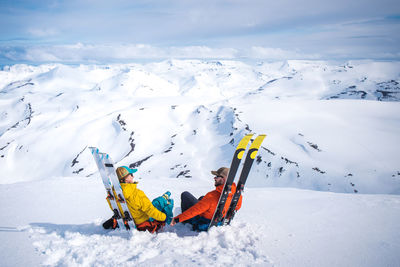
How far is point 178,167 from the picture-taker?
55.8 metres

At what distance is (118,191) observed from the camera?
201 inches

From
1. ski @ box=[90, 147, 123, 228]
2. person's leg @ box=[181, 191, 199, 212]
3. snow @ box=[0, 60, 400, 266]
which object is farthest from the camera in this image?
person's leg @ box=[181, 191, 199, 212]

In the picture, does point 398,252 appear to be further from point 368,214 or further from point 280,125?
point 280,125

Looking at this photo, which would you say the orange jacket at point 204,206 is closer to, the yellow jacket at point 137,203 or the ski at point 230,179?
the ski at point 230,179

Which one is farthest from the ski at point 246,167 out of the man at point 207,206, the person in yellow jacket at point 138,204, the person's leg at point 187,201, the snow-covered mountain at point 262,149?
the snow-covered mountain at point 262,149

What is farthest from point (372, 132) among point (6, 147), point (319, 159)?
point (6, 147)

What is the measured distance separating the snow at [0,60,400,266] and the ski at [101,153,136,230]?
28 cm

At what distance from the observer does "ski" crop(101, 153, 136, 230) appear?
196 inches

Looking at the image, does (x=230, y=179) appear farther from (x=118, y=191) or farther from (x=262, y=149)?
(x=262, y=149)

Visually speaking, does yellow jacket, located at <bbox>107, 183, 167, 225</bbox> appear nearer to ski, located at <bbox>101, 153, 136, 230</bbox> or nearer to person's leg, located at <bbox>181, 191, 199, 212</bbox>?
ski, located at <bbox>101, 153, 136, 230</bbox>

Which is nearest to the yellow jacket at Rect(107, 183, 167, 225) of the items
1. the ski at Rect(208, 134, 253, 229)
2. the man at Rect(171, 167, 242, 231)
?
the man at Rect(171, 167, 242, 231)

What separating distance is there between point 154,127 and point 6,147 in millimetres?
74347

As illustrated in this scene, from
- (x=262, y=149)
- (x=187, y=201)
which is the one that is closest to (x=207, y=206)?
(x=187, y=201)

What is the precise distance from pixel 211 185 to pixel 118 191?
8669 millimetres
